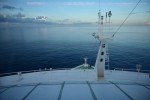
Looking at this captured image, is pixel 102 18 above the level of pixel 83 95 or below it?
above

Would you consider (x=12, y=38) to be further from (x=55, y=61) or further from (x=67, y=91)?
(x=67, y=91)

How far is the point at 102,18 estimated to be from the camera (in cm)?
945

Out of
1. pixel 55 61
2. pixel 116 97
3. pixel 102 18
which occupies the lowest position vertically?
pixel 55 61

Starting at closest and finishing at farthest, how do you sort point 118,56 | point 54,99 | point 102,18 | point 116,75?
point 54,99, point 102,18, point 116,75, point 118,56

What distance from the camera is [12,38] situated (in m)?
47.2

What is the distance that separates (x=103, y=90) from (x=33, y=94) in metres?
1.74

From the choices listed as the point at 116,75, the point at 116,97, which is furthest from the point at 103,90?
the point at 116,75

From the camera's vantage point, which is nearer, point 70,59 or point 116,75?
point 116,75

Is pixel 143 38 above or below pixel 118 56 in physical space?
above

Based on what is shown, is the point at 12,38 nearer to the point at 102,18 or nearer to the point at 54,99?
the point at 102,18

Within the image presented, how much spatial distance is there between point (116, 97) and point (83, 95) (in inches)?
29.9

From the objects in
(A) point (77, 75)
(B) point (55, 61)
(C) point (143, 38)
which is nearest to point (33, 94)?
(A) point (77, 75)

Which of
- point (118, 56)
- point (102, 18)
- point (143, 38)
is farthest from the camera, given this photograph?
point (143, 38)

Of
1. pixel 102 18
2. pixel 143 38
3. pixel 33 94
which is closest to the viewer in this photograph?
pixel 33 94
